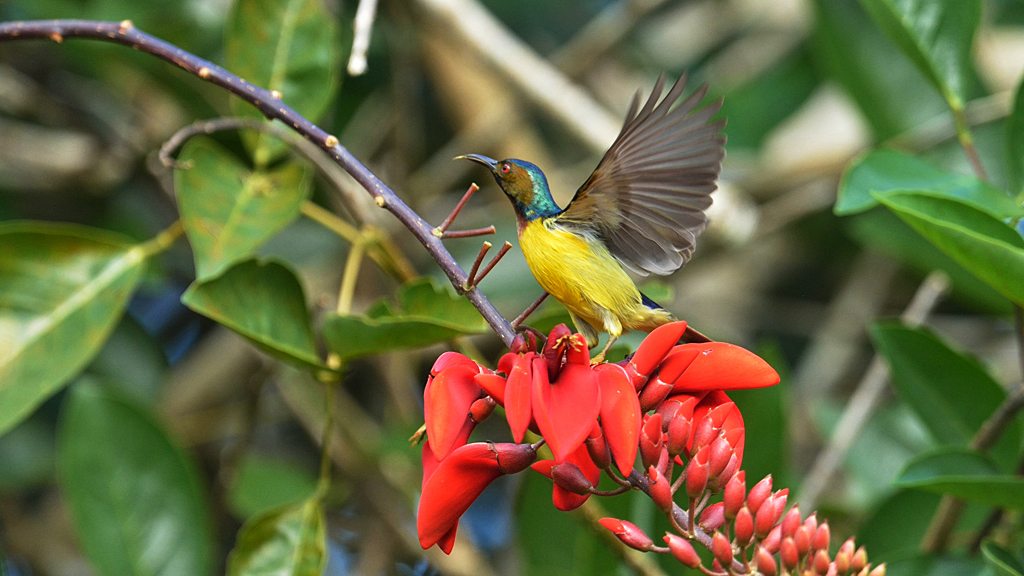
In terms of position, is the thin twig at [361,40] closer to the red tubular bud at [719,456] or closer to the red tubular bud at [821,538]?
the red tubular bud at [719,456]

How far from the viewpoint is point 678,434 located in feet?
2.52

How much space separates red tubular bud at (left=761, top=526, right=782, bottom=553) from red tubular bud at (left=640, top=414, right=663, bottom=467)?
13 cm

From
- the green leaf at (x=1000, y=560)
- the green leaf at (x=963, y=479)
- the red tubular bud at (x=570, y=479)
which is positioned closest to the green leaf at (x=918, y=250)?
the green leaf at (x=963, y=479)

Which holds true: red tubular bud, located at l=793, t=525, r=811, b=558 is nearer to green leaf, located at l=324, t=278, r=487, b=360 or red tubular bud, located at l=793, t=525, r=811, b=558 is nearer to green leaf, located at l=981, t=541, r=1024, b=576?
green leaf, located at l=981, t=541, r=1024, b=576

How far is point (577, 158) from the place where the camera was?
9.97ft

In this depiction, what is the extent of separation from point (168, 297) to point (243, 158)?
867mm

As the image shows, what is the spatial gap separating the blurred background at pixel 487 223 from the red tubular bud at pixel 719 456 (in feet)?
2.74

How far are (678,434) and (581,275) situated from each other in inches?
8.6

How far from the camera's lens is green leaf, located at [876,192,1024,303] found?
0.94 m

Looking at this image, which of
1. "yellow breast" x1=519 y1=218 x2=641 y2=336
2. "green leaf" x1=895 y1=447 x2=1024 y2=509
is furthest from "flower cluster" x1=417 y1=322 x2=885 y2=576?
"green leaf" x1=895 y1=447 x2=1024 y2=509

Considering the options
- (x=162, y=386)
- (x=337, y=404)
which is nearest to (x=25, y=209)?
(x=162, y=386)

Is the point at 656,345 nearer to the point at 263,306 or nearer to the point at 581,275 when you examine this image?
the point at 581,275

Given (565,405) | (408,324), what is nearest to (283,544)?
(408,324)

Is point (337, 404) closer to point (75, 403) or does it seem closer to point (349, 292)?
point (75, 403)
